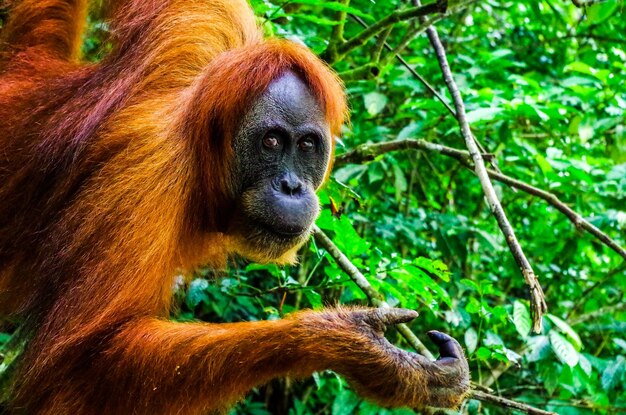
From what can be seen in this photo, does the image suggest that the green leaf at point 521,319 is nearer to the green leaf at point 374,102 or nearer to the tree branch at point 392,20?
the tree branch at point 392,20

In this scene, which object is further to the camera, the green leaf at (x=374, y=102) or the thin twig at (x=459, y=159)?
the green leaf at (x=374, y=102)

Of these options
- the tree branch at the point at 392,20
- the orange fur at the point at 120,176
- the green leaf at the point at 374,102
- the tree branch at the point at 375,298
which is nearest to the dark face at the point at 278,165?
the orange fur at the point at 120,176

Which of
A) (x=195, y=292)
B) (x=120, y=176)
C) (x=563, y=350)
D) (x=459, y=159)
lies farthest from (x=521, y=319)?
(x=120, y=176)

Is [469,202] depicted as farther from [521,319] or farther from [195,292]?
[195,292]

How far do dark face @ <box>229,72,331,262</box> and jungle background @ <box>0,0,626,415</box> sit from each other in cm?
37

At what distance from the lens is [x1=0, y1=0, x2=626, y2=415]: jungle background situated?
12.1 feet

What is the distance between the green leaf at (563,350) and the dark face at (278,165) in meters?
1.55

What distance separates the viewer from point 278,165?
3066 millimetres

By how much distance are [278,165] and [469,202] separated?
4.08 m

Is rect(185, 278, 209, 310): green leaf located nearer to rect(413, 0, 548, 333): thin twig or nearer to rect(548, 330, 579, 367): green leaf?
rect(413, 0, 548, 333): thin twig

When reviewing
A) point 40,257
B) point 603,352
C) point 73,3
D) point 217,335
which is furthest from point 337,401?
point 603,352

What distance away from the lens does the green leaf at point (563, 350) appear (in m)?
3.68

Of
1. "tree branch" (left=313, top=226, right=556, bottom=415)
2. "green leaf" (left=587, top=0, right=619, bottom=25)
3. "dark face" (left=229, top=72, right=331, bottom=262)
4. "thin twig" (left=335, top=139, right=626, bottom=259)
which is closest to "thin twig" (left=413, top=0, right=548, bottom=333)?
"thin twig" (left=335, top=139, right=626, bottom=259)

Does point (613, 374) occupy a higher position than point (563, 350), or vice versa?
point (563, 350)
